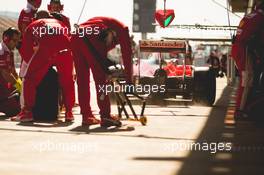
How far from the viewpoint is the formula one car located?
1128 centimetres

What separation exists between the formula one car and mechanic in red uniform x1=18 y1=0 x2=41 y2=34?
3524 mm

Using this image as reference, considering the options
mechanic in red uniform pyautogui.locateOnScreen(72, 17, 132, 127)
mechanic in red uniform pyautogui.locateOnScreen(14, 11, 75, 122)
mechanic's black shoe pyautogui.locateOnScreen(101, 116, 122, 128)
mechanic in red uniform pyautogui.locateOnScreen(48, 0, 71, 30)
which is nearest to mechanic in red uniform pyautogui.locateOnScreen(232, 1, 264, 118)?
mechanic in red uniform pyautogui.locateOnScreen(72, 17, 132, 127)

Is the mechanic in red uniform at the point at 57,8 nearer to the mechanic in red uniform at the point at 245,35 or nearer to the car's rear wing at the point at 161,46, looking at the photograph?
the mechanic in red uniform at the point at 245,35

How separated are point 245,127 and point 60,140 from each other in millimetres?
2608

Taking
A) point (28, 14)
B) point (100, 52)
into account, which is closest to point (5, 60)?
point (28, 14)

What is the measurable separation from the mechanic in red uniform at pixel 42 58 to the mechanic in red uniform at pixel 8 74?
0.52 m

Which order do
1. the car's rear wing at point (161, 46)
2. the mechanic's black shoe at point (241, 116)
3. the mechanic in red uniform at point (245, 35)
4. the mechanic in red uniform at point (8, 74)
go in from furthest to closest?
the car's rear wing at point (161, 46) → the mechanic in red uniform at point (8, 74) → the mechanic's black shoe at point (241, 116) → the mechanic in red uniform at point (245, 35)

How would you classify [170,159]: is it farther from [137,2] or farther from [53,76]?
[137,2]

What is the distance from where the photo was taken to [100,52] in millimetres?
7016

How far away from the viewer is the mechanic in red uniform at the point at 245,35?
7.64 m

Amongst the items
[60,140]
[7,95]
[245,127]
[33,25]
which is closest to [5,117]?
[7,95]

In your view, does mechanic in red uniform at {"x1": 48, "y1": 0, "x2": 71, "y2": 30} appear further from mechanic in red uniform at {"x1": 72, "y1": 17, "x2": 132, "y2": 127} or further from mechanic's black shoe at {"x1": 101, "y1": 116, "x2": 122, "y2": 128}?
mechanic's black shoe at {"x1": 101, "y1": 116, "x2": 122, "y2": 128}

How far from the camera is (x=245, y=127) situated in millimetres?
7250

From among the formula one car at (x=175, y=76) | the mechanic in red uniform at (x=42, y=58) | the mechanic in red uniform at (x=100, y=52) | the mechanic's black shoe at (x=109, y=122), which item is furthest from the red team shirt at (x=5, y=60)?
the formula one car at (x=175, y=76)
